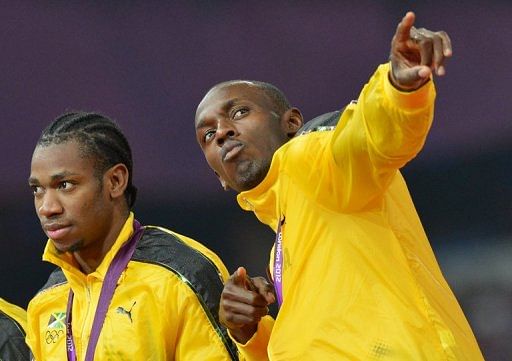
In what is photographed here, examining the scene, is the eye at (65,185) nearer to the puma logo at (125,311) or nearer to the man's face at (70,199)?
the man's face at (70,199)

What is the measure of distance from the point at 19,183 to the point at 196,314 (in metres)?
1.99

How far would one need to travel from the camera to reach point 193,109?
14.5 feet

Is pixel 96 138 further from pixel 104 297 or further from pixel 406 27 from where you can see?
pixel 406 27

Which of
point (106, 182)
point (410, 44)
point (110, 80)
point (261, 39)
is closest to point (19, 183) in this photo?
point (110, 80)

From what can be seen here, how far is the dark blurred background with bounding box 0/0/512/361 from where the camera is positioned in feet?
13.1

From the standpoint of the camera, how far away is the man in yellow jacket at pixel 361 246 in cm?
189

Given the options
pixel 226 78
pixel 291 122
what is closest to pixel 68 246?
pixel 291 122

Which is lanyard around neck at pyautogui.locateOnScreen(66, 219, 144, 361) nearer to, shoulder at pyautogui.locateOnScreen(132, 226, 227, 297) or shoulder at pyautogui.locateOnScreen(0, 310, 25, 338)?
shoulder at pyautogui.locateOnScreen(132, 226, 227, 297)

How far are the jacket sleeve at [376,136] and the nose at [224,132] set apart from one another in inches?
19.0

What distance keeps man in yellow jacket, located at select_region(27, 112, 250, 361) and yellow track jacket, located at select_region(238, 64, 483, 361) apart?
1.57 feet

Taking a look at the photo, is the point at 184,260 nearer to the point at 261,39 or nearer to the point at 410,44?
the point at 410,44

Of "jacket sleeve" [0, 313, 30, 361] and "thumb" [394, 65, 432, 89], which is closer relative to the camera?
"thumb" [394, 65, 432, 89]

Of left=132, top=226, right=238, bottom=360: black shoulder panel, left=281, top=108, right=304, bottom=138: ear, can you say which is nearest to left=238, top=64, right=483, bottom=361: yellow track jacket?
left=281, top=108, right=304, bottom=138: ear

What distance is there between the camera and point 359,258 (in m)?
2.10
